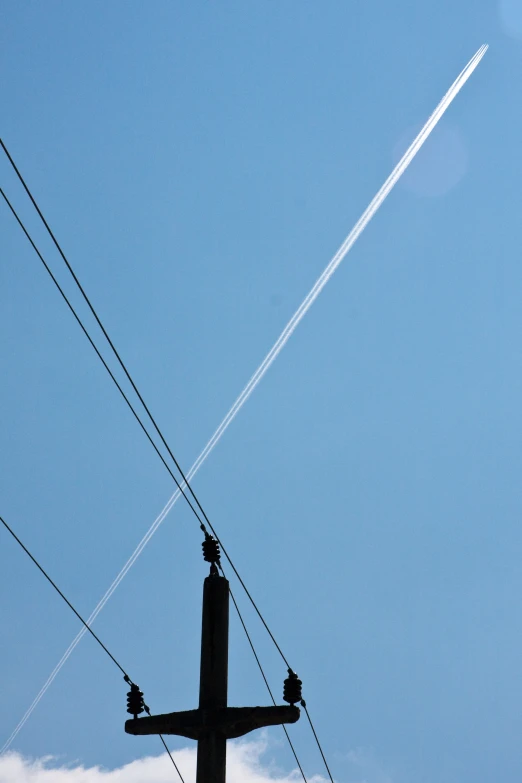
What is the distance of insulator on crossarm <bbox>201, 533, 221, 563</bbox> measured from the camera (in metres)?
10.2

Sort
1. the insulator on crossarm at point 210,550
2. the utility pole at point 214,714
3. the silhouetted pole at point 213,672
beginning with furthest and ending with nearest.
Result: the insulator on crossarm at point 210,550 → the utility pole at point 214,714 → the silhouetted pole at point 213,672

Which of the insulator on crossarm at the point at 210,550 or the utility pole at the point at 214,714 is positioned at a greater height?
the insulator on crossarm at the point at 210,550

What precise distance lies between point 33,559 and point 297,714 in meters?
3.43

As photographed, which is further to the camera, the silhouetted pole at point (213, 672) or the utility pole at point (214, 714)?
the utility pole at point (214, 714)

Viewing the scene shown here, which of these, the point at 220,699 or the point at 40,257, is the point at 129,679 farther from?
the point at 40,257

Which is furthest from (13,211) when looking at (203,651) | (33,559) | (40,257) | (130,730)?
(130,730)

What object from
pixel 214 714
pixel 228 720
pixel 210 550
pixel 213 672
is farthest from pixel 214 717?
pixel 210 550

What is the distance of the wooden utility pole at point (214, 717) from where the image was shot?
9.13 metres

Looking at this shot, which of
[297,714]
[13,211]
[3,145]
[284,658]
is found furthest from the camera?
[284,658]

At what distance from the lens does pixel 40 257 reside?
9.56 meters

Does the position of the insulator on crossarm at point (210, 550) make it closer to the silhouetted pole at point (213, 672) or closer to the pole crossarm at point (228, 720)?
the silhouetted pole at point (213, 672)

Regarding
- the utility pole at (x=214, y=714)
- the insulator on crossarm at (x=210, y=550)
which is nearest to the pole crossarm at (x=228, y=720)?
the utility pole at (x=214, y=714)

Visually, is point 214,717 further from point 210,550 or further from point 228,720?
point 210,550

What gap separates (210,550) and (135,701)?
6.00 ft
